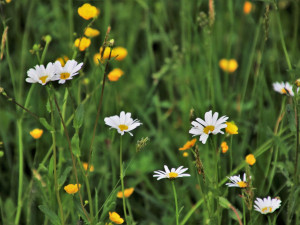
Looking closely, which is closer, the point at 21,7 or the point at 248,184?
the point at 248,184

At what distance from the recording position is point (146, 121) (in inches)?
82.4

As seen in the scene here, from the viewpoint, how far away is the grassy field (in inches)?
50.0

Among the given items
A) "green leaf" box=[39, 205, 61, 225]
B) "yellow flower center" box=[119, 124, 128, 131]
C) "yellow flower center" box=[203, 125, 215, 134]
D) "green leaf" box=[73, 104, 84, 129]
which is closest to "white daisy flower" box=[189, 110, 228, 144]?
"yellow flower center" box=[203, 125, 215, 134]

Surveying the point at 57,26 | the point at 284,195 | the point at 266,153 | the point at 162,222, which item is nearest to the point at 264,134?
the point at 266,153

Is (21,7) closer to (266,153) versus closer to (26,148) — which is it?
(26,148)

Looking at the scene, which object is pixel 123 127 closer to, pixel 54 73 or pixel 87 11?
pixel 54 73

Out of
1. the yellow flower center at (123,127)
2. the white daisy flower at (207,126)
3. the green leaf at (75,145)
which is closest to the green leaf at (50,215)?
the green leaf at (75,145)

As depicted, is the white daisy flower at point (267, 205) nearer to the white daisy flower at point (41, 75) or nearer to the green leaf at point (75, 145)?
the green leaf at point (75, 145)

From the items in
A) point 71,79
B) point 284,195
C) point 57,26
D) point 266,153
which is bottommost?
point 284,195

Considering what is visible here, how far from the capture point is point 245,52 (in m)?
2.36

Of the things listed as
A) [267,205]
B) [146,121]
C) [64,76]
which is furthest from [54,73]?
[146,121]

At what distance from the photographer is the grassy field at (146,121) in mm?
1270

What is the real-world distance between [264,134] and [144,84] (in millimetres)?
794

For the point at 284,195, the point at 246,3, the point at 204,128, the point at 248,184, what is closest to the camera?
the point at 248,184
